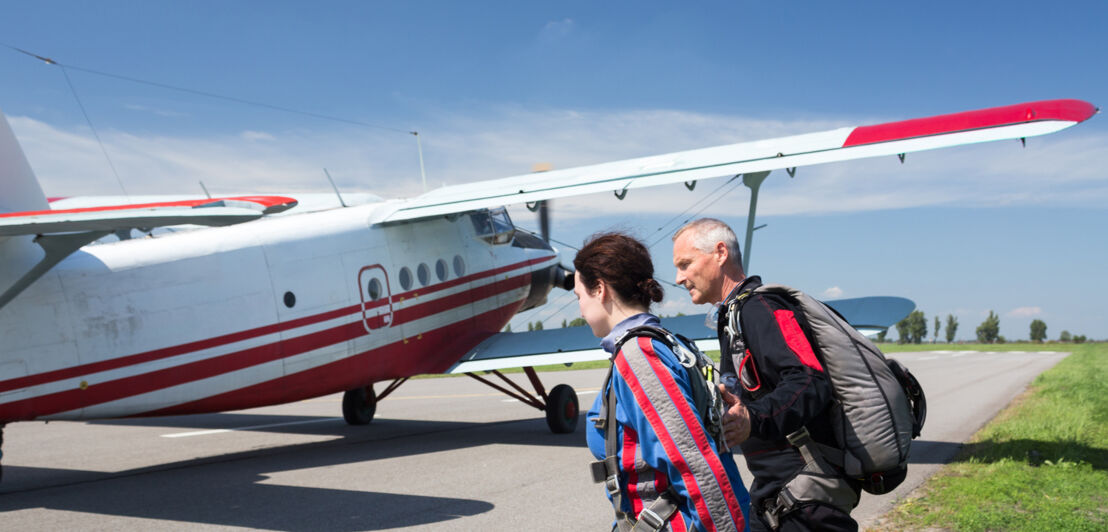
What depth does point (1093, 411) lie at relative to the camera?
1230cm

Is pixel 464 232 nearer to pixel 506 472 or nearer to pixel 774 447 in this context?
pixel 506 472

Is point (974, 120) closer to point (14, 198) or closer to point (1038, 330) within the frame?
point (14, 198)

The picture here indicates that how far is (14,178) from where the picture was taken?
781 centimetres

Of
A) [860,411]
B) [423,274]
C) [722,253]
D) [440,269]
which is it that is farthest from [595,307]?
[440,269]

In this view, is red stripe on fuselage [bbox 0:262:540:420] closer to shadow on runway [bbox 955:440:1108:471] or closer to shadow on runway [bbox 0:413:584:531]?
shadow on runway [bbox 0:413:584:531]

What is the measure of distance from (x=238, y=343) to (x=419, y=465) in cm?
257

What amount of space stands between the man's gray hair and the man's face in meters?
0.02

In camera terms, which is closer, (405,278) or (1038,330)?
(405,278)

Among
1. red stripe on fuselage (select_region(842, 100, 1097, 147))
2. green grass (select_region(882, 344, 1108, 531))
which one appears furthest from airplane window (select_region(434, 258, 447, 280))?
green grass (select_region(882, 344, 1108, 531))

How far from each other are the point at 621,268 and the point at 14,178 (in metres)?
7.82

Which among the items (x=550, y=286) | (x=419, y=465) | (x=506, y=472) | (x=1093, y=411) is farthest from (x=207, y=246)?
(x=1093, y=411)

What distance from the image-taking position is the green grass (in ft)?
19.4

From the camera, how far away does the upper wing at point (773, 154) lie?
8461mm

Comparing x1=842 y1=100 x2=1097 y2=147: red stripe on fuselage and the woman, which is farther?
x1=842 y1=100 x2=1097 y2=147: red stripe on fuselage
